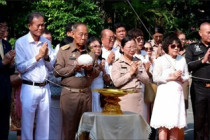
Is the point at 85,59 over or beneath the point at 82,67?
over

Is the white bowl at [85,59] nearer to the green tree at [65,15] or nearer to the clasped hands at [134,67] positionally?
the clasped hands at [134,67]

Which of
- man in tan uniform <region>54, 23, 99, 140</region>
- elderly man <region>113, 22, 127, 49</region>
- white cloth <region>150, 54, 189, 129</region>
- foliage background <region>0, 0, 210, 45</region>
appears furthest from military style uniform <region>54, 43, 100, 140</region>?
foliage background <region>0, 0, 210, 45</region>

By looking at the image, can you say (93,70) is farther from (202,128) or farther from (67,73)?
(202,128)

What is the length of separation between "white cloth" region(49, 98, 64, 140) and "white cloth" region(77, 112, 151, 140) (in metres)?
1.93

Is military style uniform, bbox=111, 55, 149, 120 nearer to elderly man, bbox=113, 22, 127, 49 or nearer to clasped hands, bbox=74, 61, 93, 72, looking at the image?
clasped hands, bbox=74, 61, 93, 72

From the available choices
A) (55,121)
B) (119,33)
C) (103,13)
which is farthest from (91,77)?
(103,13)

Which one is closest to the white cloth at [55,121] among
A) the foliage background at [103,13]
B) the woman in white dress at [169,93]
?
the woman in white dress at [169,93]

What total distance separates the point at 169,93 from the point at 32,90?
231 centimetres

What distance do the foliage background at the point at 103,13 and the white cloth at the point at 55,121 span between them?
5110 mm

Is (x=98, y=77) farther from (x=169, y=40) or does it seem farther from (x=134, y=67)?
(x=169, y=40)

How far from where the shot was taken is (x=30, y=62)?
784 centimetres

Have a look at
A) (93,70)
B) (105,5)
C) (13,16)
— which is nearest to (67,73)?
(93,70)

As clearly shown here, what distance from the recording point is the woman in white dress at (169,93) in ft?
29.1

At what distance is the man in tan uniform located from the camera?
8062 mm
